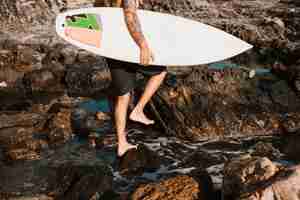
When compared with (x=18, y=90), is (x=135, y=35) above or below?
above

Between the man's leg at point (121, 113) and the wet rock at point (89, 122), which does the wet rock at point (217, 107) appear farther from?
the man's leg at point (121, 113)

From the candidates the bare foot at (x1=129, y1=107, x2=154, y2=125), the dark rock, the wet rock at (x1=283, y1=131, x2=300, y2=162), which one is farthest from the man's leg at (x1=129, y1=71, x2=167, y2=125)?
the wet rock at (x1=283, y1=131, x2=300, y2=162)

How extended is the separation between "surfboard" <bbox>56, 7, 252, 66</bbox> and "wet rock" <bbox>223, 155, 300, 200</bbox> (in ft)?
5.76

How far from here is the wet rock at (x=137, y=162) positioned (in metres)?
5.48

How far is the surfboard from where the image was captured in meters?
5.45

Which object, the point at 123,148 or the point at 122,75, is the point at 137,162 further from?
the point at 122,75

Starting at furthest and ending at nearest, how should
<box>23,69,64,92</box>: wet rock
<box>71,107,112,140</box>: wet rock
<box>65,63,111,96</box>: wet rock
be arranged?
1. <box>23,69,64,92</box>: wet rock
2. <box>65,63,111,96</box>: wet rock
3. <box>71,107,112,140</box>: wet rock

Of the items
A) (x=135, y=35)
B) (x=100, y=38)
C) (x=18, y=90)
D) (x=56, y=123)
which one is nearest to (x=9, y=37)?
(x=18, y=90)

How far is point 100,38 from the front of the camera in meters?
5.63

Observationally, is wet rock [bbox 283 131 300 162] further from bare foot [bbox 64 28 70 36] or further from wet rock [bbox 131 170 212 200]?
bare foot [bbox 64 28 70 36]

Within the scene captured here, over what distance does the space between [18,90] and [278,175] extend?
6.17 m

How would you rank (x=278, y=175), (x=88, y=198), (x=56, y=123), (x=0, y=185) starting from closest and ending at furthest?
(x=278, y=175) < (x=88, y=198) < (x=0, y=185) < (x=56, y=123)

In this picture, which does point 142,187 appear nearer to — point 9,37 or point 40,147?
point 40,147

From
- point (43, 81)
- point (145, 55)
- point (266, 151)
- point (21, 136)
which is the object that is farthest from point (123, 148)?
point (43, 81)
